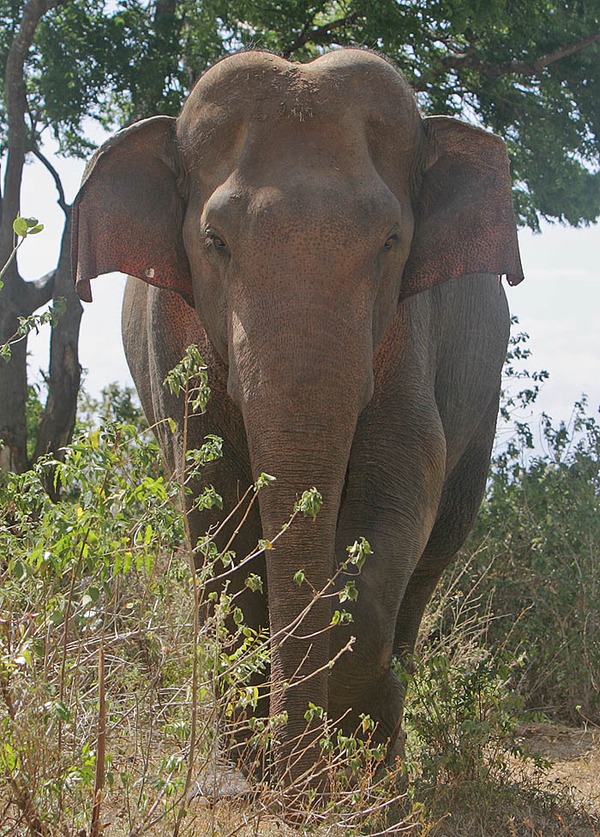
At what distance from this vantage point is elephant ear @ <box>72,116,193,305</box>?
5047 mm

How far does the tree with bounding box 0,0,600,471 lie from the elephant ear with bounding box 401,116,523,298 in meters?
5.50

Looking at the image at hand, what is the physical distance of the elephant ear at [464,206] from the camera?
5.23 meters

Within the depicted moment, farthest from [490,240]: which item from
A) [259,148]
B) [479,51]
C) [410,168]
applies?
[479,51]

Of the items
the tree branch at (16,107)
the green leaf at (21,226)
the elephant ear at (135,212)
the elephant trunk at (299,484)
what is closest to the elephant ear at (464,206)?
the elephant ear at (135,212)

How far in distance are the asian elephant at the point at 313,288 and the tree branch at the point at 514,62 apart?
18.9 ft

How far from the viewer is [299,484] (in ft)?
13.6

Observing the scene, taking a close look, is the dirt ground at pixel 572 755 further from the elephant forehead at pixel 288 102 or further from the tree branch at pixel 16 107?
the tree branch at pixel 16 107

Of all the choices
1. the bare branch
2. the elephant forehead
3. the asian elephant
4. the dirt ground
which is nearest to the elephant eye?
the asian elephant

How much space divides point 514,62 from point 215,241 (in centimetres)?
737

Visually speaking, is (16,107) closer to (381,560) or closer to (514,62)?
(514,62)

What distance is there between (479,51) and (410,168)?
681 cm

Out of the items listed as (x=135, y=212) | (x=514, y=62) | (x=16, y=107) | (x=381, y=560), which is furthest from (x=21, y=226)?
(x=514, y=62)

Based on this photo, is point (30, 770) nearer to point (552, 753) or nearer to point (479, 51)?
point (552, 753)

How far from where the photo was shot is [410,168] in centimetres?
511
